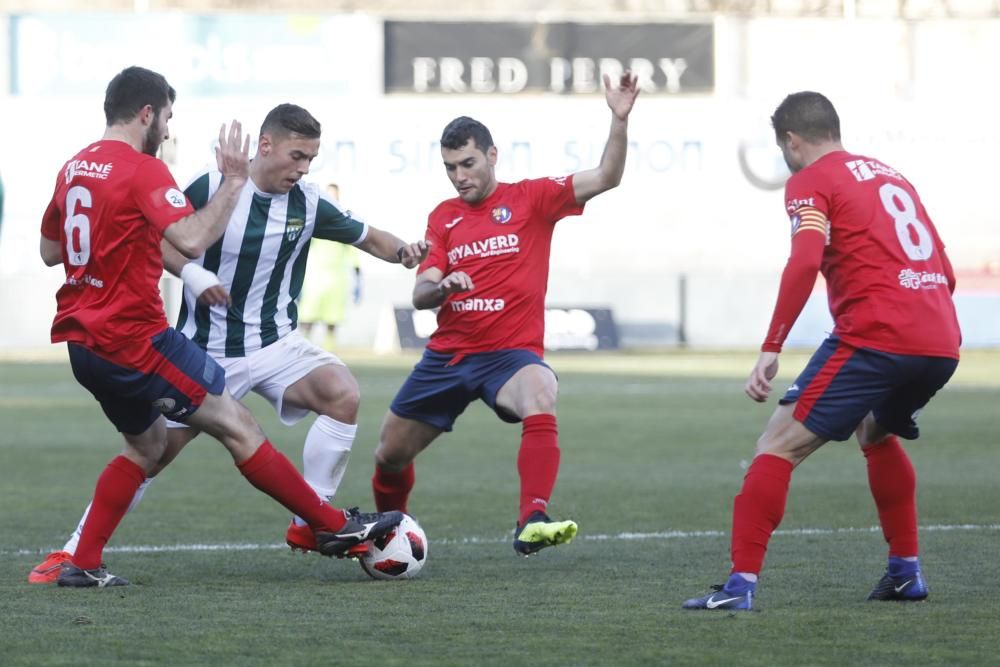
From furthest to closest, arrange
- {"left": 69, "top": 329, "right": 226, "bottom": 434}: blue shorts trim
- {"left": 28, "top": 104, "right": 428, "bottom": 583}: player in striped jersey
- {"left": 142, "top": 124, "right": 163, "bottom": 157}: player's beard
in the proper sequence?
{"left": 28, "top": 104, "right": 428, "bottom": 583}: player in striped jersey, {"left": 142, "top": 124, "right": 163, "bottom": 157}: player's beard, {"left": 69, "top": 329, "right": 226, "bottom": 434}: blue shorts trim

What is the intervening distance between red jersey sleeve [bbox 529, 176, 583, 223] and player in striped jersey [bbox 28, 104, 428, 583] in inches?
28.6

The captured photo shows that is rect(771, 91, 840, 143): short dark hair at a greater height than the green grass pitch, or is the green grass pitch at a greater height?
rect(771, 91, 840, 143): short dark hair

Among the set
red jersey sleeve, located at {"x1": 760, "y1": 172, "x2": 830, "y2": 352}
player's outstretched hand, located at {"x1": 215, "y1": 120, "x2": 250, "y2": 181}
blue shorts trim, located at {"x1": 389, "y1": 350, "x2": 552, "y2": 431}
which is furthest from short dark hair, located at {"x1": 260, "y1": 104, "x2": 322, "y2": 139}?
red jersey sleeve, located at {"x1": 760, "y1": 172, "x2": 830, "y2": 352}

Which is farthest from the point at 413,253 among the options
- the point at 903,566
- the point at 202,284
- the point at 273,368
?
the point at 903,566

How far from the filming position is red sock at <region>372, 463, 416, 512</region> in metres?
7.96

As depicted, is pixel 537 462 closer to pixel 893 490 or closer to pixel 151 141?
pixel 893 490

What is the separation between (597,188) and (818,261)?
6.51 ft

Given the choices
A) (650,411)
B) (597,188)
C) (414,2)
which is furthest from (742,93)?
(597,188)

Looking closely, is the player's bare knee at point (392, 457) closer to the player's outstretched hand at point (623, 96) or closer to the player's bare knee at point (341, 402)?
the player's bare knee at point (341, 402)

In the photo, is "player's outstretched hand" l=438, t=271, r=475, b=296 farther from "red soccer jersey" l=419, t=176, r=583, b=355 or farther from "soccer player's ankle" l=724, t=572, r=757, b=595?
"soccer player's ankle" l=724, t=572, r=757, b=595

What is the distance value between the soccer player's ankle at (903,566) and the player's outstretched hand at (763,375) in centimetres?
92

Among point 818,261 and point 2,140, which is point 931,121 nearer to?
point 2,140

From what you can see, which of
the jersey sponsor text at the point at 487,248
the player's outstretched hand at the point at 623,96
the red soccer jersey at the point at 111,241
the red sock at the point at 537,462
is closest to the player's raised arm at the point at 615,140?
the player's outstretched hand at the point at 623,96

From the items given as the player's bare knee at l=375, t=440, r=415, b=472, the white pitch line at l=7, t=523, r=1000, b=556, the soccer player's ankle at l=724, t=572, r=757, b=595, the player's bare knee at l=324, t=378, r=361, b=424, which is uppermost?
the player's bare knee at l=324, t=378, r=361, b=424
